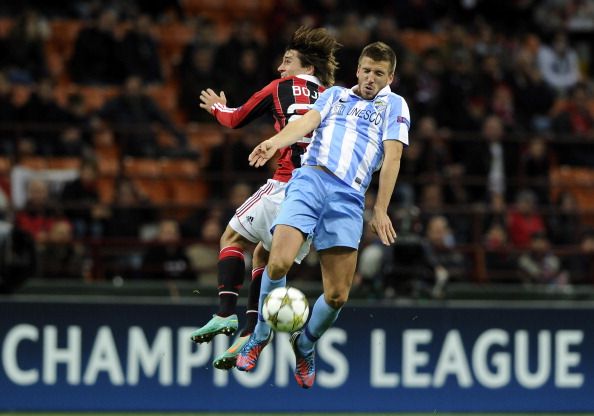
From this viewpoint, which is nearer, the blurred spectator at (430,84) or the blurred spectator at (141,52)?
the blurred spectator at (141,52)

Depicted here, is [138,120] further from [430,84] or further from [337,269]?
[337,269]

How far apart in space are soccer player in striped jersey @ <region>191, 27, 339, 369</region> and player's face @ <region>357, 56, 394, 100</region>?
13.3 inches

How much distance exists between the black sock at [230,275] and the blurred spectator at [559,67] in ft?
35.0

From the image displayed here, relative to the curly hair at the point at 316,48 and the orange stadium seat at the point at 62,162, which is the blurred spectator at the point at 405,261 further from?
the curly hair at the point at 316,48

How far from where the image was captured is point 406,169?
572 inches

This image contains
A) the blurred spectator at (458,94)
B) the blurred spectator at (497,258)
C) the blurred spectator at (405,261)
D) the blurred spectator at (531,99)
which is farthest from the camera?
the blurred spectator at (531,99)

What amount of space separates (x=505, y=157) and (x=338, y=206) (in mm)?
7761

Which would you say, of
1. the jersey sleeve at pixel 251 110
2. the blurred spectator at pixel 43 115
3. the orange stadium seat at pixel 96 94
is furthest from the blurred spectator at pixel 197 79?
the jersey sleeve at pixel 251 110

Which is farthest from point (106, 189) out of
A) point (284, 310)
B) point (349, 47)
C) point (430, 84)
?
point (284, 310)

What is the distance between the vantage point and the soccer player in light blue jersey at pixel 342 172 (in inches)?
310

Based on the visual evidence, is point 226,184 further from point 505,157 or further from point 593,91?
point 593,91

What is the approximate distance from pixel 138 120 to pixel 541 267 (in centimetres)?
476

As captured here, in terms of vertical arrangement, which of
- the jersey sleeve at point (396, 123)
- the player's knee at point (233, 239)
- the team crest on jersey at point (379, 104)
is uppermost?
the team crest on jersey at point (379, 104)

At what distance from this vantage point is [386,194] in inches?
308
